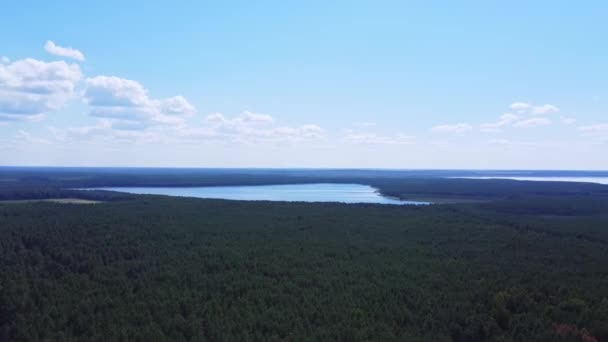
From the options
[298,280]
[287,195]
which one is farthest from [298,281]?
[287,195]

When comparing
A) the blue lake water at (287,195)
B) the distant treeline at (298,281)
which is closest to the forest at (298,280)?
the distant treeline at (298,281)

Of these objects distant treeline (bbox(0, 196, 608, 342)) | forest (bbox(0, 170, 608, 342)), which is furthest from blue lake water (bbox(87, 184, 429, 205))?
distant treeline (bbox(0, 196, 608, 342))

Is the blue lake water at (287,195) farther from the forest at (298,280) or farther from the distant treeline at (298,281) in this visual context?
the distant treeline at (298,281)

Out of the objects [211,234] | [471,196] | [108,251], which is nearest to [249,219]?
[211,234]

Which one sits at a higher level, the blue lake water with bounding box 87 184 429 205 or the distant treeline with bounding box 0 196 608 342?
the blue lake water with bounding box 87 184 429 205

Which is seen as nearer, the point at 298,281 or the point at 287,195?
the point at 298,281

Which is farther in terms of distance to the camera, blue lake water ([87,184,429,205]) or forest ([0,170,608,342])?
blue lake water ([87,184,429,205])

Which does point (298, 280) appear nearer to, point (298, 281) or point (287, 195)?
point (298, 281)

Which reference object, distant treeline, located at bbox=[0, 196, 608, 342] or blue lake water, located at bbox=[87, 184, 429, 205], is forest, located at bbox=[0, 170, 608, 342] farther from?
blue lake water, located at bbox=[87, 184, 429, 205]

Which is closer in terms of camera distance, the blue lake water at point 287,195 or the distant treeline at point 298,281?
the distant treeline at point 298,281
